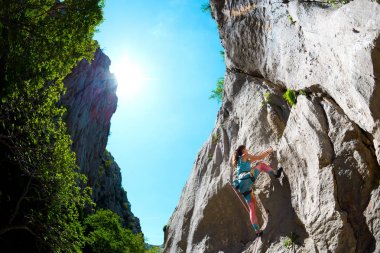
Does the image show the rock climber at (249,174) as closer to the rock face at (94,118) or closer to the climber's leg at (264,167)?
the climber's leg at (264,167)

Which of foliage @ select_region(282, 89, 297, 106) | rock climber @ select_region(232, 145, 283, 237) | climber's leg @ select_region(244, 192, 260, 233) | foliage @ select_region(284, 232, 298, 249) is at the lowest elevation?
foliage @ select_region(284, 232, 298, 249)

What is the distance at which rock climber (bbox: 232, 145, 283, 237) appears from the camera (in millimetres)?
10008

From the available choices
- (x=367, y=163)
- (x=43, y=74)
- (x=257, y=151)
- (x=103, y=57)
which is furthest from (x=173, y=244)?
(x=103, y=57)

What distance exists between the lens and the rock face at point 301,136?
6914mm

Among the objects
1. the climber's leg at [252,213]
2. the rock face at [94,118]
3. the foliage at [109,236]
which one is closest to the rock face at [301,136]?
the climber's leg at [252,213]

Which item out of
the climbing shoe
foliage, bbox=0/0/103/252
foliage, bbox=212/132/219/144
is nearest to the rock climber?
the climbing shoe

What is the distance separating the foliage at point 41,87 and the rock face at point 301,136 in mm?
5979

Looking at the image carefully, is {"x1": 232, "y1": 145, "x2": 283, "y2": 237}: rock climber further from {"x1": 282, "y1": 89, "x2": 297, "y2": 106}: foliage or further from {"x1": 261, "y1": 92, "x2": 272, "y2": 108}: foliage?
{"x1": 261, "y1": 92, "x2": 272, "y2": 108}: foliage

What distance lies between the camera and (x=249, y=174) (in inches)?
400

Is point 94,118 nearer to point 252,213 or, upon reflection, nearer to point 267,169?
point 267,169

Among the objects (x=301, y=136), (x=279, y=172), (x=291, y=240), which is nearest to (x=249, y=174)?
(x=279, y=172)

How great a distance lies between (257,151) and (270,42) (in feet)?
14.5

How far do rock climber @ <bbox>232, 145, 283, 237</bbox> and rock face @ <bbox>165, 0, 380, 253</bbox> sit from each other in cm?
44

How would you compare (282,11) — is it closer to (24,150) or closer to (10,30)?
(10,30)
